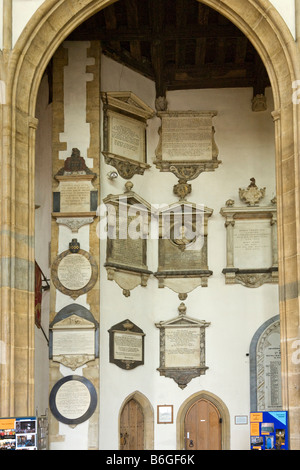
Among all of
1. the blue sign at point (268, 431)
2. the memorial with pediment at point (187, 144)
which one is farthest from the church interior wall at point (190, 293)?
the blue sign at point (268, 431)

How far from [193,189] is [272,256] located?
1.90 meters

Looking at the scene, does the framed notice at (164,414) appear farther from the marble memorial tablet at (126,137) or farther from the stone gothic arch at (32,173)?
the marble memorial tablet at (126,137)

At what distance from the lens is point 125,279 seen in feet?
51.9

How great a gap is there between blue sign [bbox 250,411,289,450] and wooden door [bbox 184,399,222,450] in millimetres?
4779

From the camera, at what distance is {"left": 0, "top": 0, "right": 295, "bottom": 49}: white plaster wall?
1275 centimetres

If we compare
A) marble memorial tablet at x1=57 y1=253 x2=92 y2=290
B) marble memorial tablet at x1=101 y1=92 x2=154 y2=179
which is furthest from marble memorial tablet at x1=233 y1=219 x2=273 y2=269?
marble memorial tablet at x1=57 y1=253 x2=92 y2=290

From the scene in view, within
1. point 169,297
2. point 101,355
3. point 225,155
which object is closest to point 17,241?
point 101,355

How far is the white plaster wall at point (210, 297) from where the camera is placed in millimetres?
15484

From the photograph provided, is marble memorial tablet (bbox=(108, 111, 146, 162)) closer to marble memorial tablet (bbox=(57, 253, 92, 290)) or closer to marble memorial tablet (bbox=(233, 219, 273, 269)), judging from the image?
marble memorial tablet (bbox=(57, 253, 92, 290))

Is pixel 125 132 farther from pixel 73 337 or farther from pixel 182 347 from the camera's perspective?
pixel 182 347

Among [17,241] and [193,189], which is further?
[193,189]

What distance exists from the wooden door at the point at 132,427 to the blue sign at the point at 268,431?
15.3ft

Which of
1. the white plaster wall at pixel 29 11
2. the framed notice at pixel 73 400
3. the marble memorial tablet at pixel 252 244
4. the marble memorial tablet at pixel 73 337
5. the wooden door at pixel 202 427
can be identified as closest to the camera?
the white plaster wall at pixel 29 11
